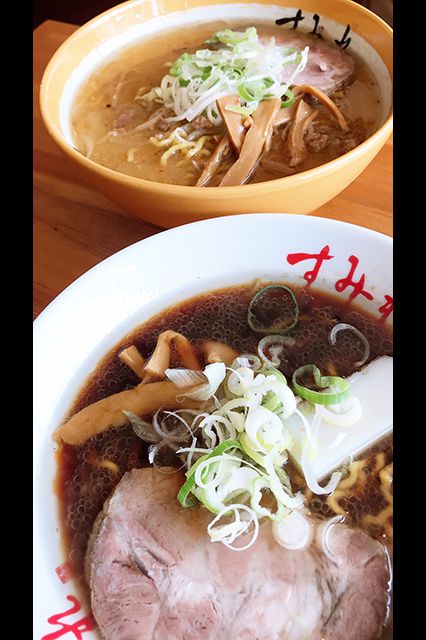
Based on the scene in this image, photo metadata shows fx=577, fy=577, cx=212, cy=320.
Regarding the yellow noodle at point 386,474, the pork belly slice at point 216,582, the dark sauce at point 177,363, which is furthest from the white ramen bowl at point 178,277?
the yellow noodle at point 386,474

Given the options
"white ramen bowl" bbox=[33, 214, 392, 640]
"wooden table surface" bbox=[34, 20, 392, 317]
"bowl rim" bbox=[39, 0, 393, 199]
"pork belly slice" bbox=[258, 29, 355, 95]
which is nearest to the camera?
"white ramen bowl" bbox=[33, 214, 392, 640]

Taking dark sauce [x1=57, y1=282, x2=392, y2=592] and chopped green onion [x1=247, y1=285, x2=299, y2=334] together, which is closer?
dark sauce [x1=57, y1=282, x2=392, y2=592]

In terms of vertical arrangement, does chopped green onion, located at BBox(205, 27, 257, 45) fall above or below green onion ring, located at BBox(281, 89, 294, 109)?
above

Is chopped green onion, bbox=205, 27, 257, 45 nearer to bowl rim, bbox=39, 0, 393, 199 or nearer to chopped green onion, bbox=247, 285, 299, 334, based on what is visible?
bowl rim, bbox=39, 0, 393, 199

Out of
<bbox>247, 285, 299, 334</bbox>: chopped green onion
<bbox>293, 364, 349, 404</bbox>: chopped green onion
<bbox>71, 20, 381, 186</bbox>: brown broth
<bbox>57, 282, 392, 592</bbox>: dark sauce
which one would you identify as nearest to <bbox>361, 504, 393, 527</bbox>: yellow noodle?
<bbox>57, 282, 392, 592</bbox>: dark sauce

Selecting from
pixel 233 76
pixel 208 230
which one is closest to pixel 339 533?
pixel 208 230

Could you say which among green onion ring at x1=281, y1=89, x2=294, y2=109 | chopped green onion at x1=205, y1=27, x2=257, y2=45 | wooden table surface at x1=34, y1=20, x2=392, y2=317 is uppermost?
chopped green onion at x1=205, y1=27, x2=257, y2=45

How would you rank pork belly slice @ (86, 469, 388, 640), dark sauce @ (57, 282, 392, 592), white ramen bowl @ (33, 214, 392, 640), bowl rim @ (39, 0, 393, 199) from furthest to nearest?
bowl rim @ (39, 0, 393, 199) → white ramen bowl @ (33, 214, 392, 640) → dark sauce @ (57, 282, 392, 592) → pork belly slice @ (86, 469, 388, 640)
